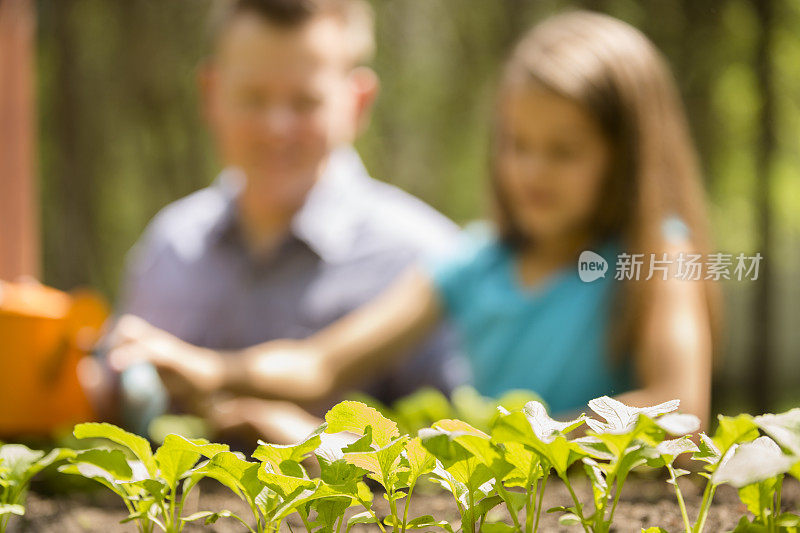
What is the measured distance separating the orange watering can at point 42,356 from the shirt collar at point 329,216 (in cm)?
59

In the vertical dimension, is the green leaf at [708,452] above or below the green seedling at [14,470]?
above

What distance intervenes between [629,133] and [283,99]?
2.72 ft

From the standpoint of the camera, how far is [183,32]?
2441 millimetres

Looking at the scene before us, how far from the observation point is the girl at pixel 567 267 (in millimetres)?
905

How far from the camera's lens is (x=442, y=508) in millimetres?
668

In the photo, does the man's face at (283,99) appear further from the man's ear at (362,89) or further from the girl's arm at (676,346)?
the girl's arm at (676,346)

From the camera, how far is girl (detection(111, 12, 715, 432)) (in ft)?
2.97

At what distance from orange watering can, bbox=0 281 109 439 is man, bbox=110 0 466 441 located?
0.41 metres

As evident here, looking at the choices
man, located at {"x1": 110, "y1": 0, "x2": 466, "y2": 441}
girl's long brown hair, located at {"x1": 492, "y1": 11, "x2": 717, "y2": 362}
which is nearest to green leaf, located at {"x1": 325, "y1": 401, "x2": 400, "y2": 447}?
girl's long brown hair, located at {"x1": 492, "y1": 11, "x2": 717, "y2": 362}

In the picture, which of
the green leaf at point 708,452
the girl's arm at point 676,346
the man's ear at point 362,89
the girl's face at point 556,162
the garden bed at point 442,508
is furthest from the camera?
the man's ear at point 362,89

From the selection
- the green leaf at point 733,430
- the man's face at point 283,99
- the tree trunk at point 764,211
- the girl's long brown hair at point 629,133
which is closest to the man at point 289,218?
the man's face at point 283,99

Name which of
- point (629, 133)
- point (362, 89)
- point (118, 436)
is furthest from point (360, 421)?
point (362, 89)

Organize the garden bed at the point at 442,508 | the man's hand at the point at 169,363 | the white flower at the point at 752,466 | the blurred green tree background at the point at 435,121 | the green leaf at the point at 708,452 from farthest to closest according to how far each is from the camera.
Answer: the blurred green tree background at the point at 435,121, the man's hand at the point at 169,363, the garden bed at the point at 442,508, the green leaf at the point at 708,452, the white flower at the point at 752,466

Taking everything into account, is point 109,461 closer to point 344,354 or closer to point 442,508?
point 442,508
